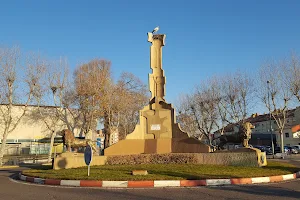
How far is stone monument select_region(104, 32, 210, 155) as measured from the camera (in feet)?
49.7

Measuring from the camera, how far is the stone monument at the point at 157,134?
1515 centimetres

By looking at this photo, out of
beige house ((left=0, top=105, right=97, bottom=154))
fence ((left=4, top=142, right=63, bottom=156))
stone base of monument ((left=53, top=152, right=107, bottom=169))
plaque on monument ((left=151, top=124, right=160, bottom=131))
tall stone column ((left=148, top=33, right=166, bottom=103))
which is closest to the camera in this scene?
stone base of monument ((left=53, top=152, right=107, bottom=169))

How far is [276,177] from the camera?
10.5 meters

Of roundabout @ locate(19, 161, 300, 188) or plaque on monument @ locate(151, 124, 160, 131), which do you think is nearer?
roundabout @ locate(19, 161, 300, 188)

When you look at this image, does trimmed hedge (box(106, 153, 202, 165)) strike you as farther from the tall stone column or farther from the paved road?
the paved road

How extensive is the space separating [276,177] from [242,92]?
21.4m

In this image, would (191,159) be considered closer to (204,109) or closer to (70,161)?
(70,161)

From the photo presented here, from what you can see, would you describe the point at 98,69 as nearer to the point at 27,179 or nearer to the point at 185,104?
the point at 185,104

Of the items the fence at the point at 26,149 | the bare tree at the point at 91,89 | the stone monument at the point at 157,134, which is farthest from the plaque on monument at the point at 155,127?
the fence at the point at 26,149

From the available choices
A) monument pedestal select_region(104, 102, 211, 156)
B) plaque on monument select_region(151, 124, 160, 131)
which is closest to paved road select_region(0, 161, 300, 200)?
monument pedestal select_region(104, 102, 211, 156)

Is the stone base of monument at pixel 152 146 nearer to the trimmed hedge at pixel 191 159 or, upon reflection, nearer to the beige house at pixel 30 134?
the trimmed hedge at pixel 191 159

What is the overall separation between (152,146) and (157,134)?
735 mm

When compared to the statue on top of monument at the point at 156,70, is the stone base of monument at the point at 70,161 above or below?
below

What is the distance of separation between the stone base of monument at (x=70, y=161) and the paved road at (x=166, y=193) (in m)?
4.59
